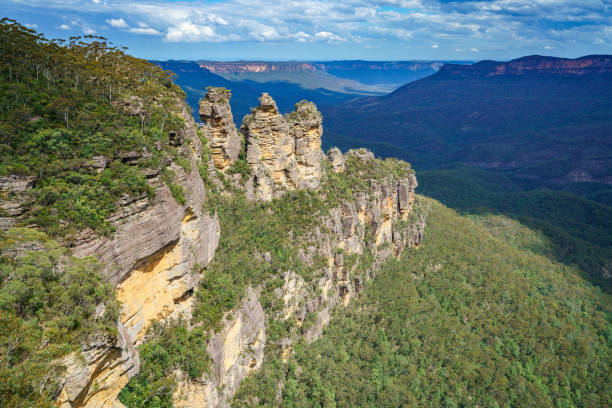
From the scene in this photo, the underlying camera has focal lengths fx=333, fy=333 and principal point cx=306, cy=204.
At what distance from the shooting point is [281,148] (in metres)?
46.6

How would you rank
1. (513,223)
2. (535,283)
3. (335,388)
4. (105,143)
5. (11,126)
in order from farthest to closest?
(513,223), (535,283), (335,388), (105,143), (11,126)

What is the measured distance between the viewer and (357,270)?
53938 mm

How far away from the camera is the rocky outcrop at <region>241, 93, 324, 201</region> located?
146ft

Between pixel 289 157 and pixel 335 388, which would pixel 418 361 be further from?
pixel 289 157

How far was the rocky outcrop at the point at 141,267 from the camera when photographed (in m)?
14.7

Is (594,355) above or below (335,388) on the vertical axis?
below

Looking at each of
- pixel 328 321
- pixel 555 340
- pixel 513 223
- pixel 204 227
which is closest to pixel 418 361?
pixel 328 321

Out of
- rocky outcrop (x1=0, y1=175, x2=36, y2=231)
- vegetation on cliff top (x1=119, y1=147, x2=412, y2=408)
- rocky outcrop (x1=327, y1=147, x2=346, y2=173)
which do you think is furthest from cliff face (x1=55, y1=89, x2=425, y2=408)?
rocky outcrop (x1=0, y1=175, x2=36, y2=231)

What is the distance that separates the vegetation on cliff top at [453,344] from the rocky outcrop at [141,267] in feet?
42.6

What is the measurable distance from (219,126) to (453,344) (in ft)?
147

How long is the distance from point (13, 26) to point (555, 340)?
77.3m

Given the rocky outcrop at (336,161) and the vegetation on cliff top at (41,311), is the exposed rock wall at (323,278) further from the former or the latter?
the vegetation on cliff top at (41,311)

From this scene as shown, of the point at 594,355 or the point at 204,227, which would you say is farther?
the point at 594,355

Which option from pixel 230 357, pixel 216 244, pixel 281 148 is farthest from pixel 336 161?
pixel 230 357
